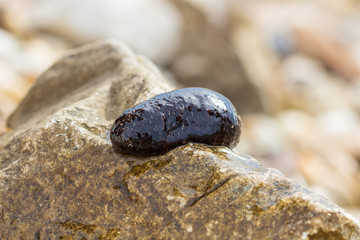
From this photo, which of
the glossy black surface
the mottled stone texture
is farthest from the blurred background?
the glossy black surface

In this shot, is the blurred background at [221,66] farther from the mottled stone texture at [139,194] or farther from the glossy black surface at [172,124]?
the glossy black surface at [172,124]

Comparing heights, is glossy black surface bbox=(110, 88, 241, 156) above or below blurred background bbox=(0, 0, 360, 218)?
above

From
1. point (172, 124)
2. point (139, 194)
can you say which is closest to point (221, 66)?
point (172, 124)

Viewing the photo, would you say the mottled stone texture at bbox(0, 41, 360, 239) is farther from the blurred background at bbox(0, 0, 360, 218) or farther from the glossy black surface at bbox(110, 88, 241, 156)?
the blurred background at bbox(0, 0, 360, 218)

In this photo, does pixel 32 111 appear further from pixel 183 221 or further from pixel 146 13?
pixel 146 13

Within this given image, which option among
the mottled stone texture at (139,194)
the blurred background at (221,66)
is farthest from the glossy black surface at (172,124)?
A: the blurred background at (221,66)

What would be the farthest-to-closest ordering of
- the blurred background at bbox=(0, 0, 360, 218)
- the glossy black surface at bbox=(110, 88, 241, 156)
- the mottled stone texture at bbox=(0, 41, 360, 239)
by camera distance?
the blurred background at bbox=(0, 0, 360, 218) → the glossy black surface at bbox=(110, 88, 241, 156) → the mottled stone texture at bbox=(0, 41, 360, 239)

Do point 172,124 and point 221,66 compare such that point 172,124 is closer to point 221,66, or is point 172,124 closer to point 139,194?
point 139,194

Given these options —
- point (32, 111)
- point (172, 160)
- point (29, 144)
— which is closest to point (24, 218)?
point (29, 144)
